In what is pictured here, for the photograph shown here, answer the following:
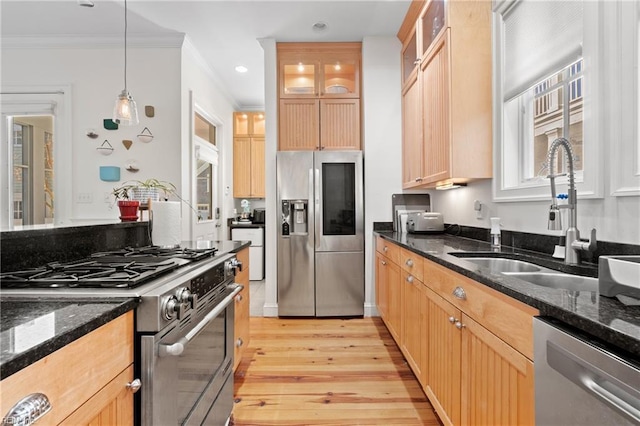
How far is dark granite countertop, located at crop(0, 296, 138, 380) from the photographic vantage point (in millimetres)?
549

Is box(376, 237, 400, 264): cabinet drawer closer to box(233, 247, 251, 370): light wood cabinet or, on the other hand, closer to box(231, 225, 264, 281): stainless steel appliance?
box(233, 247, 251, 370): light wood cabinet

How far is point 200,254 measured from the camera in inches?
61.4

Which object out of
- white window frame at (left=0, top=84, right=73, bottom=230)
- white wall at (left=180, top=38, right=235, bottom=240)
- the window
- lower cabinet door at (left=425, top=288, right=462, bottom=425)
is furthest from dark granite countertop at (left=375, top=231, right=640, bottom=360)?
white window frame at (left=0, top=84, right=73, bottom=230)

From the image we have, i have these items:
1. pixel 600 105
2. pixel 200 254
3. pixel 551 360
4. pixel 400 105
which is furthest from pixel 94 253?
pixel 400 105

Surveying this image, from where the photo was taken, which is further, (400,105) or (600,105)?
(400,105)

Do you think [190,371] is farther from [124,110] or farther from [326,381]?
[124,110]

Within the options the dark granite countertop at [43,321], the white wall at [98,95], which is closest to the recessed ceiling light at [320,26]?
the white wall at [98,95]

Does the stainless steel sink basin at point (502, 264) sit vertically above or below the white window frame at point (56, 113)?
below

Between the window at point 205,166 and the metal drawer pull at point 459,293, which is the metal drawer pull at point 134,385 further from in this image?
the window at point 205,166

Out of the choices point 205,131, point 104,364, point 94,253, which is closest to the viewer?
point 104,364

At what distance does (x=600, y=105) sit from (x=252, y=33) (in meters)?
3.03

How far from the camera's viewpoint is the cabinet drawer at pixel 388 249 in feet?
8.22

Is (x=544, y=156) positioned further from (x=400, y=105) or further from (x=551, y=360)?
(x=400, y=105)

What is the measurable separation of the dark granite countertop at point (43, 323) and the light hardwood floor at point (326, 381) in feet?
4.23
